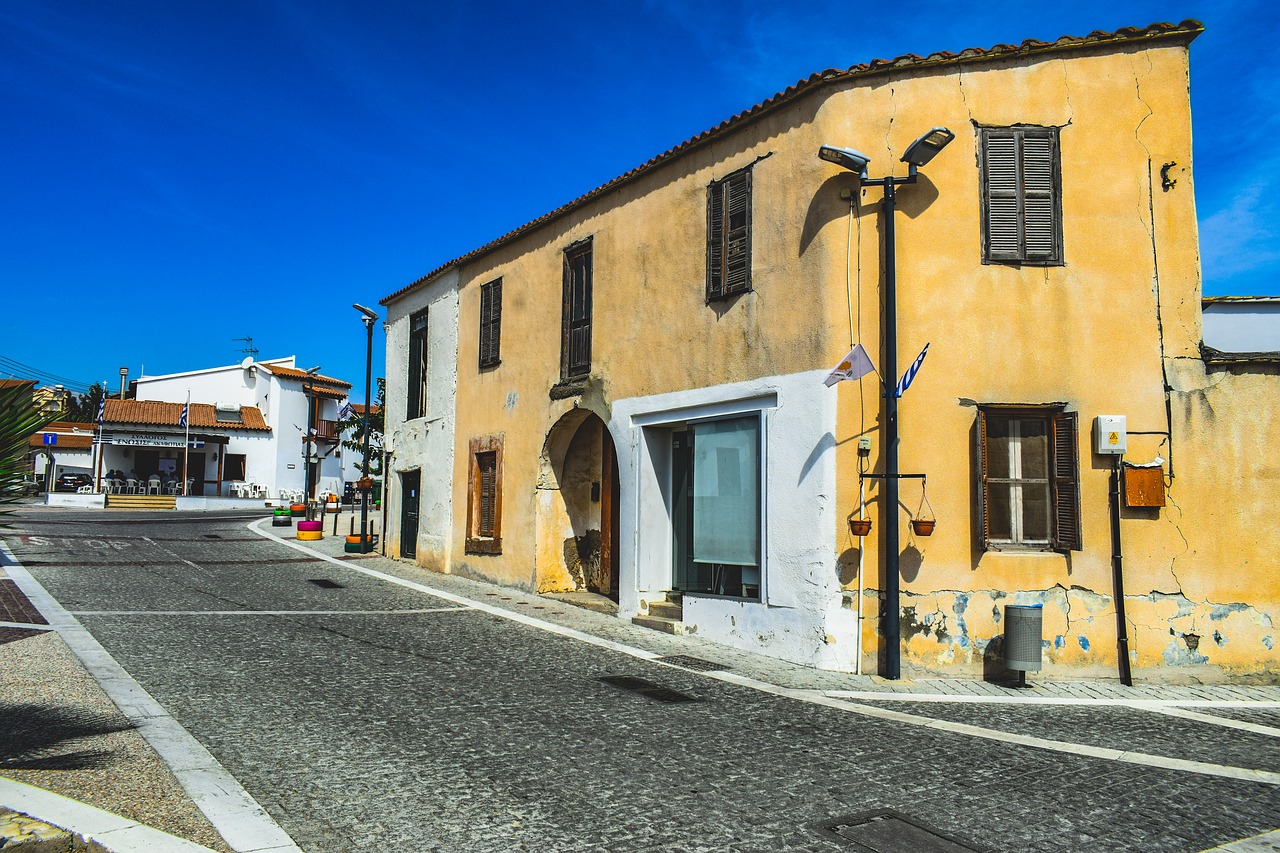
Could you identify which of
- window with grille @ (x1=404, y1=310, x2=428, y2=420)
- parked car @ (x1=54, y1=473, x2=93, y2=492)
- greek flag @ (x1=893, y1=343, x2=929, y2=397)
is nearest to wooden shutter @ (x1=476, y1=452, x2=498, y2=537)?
window with grille @ (x1=404, y1=310, x2=428, y2=420)

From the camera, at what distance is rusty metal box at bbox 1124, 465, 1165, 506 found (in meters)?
9.12

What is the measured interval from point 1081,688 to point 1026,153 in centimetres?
560

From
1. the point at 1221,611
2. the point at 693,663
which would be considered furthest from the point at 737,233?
the point at 1221,611

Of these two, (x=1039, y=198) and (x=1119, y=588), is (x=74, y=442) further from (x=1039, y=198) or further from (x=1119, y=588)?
(x=1119, y=588)

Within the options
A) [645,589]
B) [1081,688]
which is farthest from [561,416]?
[1081,688]

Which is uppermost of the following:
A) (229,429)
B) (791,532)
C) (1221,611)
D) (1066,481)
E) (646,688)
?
(229,429)

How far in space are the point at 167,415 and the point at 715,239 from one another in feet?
154

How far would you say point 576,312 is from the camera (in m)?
14.5

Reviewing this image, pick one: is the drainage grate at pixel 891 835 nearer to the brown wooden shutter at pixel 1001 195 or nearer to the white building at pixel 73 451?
the brown wooden shutter at pixel 1001 195

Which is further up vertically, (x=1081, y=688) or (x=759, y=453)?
(x=759, y=453)

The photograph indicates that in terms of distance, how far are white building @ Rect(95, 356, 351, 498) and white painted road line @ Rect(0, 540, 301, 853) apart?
4052 centimetres

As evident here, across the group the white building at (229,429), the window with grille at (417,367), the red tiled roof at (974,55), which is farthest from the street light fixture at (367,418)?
the white building at (229,429)

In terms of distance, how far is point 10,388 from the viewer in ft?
12.8

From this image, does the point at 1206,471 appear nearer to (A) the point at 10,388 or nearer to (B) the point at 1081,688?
(B) the point at 1081,688
